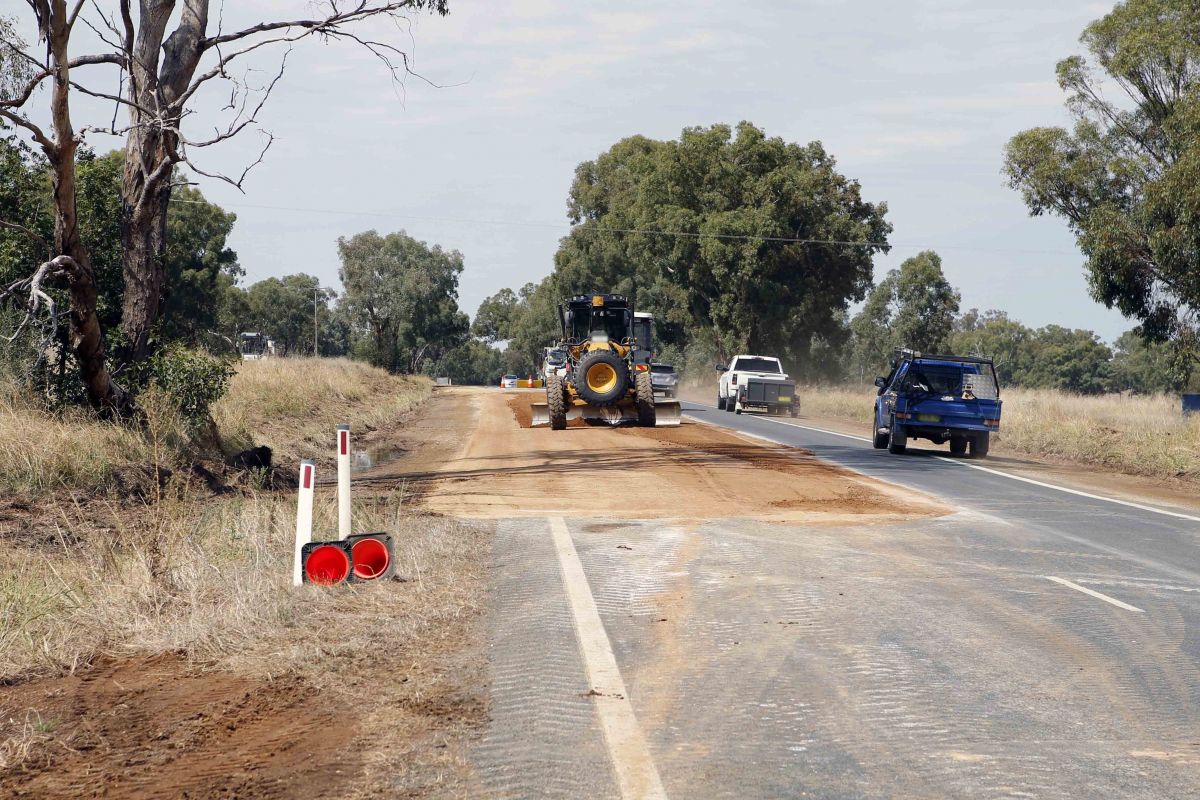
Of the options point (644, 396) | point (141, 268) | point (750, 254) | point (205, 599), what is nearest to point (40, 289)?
point (141, 268)

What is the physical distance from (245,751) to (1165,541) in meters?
9.95

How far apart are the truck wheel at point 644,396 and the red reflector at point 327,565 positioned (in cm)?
1929

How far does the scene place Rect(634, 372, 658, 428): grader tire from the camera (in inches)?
1086

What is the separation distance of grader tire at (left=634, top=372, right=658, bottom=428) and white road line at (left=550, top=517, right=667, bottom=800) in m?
18.3

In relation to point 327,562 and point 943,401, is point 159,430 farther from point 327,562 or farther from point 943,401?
point 943,401

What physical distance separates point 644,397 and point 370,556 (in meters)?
19.4

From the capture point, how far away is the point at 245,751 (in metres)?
5.28

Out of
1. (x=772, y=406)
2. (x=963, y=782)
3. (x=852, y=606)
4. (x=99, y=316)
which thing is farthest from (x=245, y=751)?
(x=772, y=406)

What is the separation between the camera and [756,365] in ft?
150

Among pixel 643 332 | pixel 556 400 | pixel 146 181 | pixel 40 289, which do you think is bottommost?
pixel 556 400

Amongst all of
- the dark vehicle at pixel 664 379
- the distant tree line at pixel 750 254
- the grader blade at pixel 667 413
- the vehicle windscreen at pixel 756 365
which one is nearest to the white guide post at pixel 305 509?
the grader blade at pixel 667 413

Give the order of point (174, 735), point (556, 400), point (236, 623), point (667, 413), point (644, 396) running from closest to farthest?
point (174, 735), point (236, 623), point (556, 400), point (644, 396), point (667, 413)

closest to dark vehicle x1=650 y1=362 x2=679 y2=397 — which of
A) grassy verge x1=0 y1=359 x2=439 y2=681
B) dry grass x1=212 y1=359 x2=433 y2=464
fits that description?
dry grass x1=212 y1=359 x2=433 y2=464

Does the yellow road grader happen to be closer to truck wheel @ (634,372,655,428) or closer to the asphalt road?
truck wheel @ (634,372,655,428)
